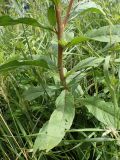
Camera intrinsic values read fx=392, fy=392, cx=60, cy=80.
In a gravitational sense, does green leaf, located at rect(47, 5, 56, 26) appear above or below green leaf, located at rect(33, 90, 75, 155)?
above

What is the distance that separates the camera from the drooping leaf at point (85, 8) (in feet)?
4.90

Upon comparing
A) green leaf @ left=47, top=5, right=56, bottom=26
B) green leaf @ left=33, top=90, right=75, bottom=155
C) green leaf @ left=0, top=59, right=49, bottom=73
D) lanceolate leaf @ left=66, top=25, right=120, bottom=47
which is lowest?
green leaf @ left=33, top=90, right=75, bottom=155

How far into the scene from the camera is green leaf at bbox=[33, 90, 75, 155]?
1.29m

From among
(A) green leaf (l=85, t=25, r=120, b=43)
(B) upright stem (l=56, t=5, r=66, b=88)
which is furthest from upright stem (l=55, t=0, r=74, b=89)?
(A) green leaf (l=85, t=25, r=120, b=43)

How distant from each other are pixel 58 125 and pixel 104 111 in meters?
0.19

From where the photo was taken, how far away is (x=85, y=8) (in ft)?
4.99

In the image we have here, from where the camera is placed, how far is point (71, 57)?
205 cm

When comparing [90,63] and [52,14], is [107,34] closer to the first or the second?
[90,63]

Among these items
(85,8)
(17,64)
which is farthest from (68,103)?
(85,8)

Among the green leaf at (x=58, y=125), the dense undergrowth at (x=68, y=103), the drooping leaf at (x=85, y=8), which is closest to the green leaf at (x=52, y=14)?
the dense undergrowth at (x=68, y=103)

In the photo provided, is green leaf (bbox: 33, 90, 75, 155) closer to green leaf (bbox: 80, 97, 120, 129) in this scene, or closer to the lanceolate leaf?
green leaf (bbox: 80, 97, 120, 129)

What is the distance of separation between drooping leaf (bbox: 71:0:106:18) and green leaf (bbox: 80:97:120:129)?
1.11ft

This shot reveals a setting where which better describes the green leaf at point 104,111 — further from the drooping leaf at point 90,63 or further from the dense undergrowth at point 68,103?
the drooping leaf at point 90,63

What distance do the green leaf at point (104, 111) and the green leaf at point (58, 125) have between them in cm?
7
